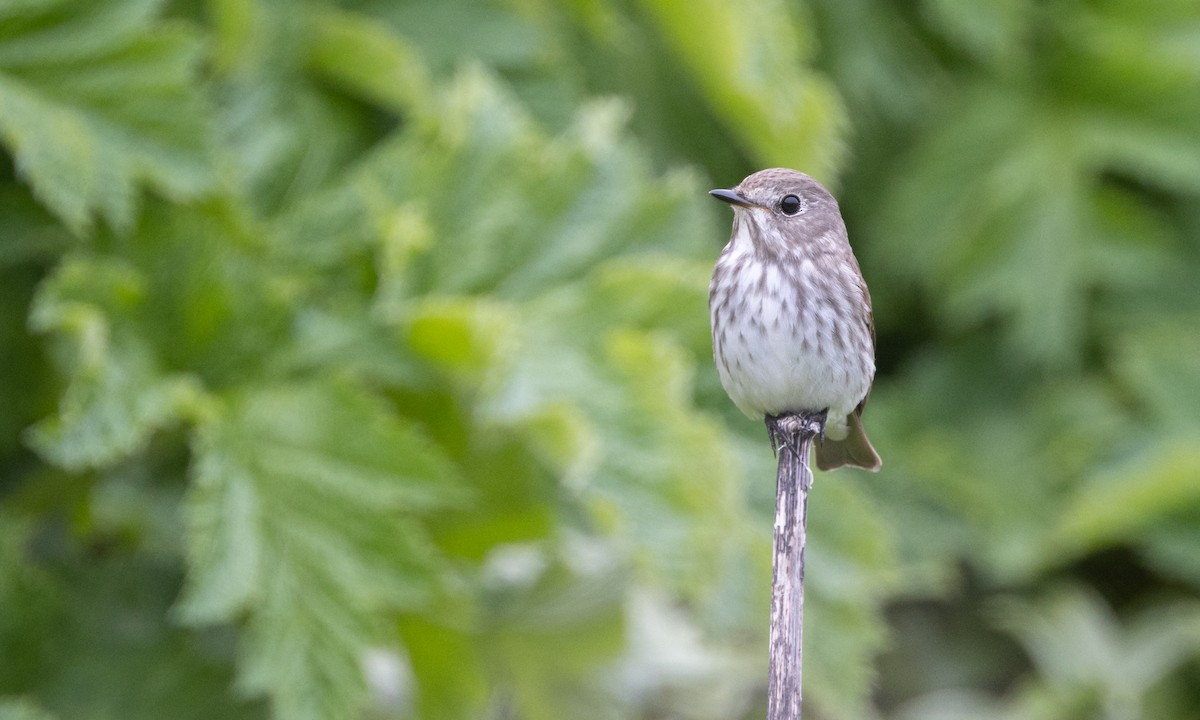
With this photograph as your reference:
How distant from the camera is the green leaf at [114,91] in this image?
6.44ft

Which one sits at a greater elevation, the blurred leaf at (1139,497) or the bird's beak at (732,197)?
the blurred leaf at (1139,497)

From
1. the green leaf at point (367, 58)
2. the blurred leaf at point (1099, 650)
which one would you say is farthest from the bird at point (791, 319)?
the blurred leaf at point (1099, 650)

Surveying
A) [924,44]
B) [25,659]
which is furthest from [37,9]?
[924,44]

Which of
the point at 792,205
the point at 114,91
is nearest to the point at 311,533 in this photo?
the point at 114,91

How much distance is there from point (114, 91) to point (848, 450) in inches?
48.6

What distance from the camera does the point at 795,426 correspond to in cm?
109

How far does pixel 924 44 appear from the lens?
12.4ft

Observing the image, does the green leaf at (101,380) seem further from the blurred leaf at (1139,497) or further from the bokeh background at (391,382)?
the blurred leaf at (1139,497)

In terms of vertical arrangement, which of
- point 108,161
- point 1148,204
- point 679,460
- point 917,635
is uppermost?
point 1148,204

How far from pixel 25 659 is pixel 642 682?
130cm

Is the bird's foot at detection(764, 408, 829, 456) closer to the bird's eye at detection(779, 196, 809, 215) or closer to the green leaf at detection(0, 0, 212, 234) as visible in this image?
the bird's eye at detection(779, 196, 809, 215)

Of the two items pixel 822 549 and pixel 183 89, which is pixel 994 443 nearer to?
pixel 822 549

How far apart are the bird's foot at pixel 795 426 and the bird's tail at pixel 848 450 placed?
0.07 m

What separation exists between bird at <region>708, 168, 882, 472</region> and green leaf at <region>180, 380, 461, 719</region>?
85 centimetres
